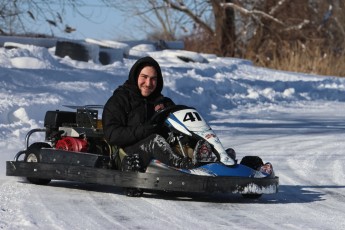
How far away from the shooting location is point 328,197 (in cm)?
809

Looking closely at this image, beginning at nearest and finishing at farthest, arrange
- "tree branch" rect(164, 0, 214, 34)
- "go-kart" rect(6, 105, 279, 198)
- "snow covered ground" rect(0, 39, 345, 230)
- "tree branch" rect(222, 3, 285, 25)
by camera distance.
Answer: "snow covered ground" rect(0, 39, 345, 230), "go-kart" rect(6, 105, 279, 198), "tree branch" rect(222, 3, 285, 25), "tree branch" rect(164, 0, 214, 34)

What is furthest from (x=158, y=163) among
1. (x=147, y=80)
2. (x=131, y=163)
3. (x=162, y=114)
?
(x=147, y=80)

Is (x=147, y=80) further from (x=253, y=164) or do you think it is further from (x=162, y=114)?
(x=253, y=164)

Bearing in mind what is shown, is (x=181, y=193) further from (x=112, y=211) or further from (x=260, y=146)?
(x=260, y=146)

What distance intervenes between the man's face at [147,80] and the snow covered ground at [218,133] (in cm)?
86

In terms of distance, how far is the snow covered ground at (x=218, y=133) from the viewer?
21.9 feet

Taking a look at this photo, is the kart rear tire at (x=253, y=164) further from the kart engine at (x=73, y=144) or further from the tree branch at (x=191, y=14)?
the tree branch at (x=191, y=14)

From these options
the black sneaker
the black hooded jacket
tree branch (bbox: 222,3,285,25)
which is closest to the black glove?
the black hooded jacket

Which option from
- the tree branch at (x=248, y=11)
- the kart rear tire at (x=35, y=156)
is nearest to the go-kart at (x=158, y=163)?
the kart rear tire at (x=35, y=156)

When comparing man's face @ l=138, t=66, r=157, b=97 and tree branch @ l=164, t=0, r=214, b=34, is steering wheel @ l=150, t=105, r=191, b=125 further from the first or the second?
tree branch @ l=164, t=0, r=214, b=34

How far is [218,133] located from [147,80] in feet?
17.7

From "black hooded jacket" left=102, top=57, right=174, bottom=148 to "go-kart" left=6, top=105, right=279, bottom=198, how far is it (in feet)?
0.42

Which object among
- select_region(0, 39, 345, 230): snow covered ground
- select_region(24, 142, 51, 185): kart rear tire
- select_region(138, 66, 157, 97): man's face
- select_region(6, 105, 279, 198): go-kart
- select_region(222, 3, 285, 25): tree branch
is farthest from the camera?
select_region(222, 3, 285, 25): tree branch

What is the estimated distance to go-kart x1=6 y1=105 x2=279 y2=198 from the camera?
7445 millimetres
